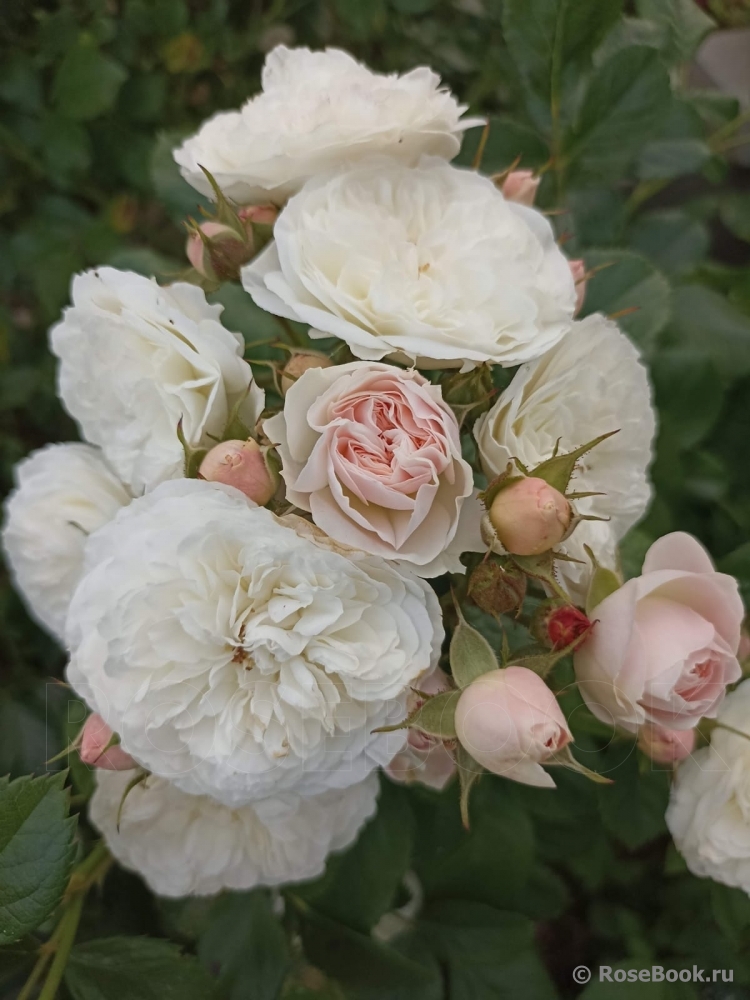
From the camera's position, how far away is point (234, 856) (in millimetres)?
539

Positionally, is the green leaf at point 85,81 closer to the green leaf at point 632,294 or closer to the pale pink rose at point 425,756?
the green leaf at point 632,294

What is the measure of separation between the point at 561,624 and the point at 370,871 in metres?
0.38

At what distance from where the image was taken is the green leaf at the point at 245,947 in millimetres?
650

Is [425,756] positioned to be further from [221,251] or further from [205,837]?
[221,251]

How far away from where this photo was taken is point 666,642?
396 mm

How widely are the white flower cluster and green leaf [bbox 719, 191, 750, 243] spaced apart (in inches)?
24.7

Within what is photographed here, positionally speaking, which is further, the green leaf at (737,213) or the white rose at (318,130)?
the green leaf at (737,213)

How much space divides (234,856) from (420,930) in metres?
0.34

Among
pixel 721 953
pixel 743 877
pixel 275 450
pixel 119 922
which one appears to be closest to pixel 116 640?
pixel 275 450

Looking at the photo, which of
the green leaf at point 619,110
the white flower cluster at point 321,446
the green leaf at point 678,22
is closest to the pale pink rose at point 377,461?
the white flower cluster at point 321,446

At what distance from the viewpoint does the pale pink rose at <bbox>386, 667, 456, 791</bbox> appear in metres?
0.44

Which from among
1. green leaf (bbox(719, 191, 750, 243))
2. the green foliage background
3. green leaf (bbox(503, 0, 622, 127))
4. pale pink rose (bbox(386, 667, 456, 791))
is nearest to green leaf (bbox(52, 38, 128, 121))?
the green foliage background

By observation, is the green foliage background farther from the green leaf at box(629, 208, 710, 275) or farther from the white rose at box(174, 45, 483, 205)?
the white rose at box(174, 45, 483, 205)

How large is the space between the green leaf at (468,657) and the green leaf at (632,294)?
1.36 feet
